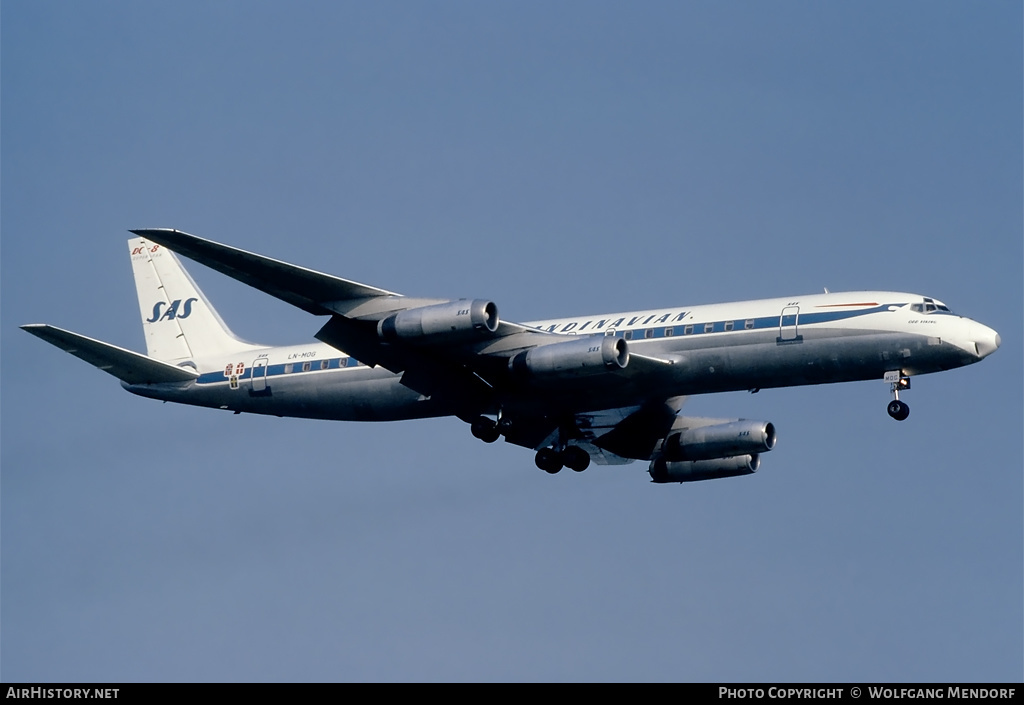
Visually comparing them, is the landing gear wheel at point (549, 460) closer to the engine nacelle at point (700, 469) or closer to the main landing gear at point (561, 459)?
the main landing gear at point (561, 459)

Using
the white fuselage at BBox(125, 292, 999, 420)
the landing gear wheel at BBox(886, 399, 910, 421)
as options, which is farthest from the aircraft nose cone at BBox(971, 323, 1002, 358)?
the landing gear wheel at BBox(886, 399, 910, 421)

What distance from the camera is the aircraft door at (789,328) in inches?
1630

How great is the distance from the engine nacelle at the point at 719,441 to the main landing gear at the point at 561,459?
303 cm

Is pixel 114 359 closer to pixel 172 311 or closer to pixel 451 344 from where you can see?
pixel 172 311

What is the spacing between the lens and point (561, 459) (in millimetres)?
47031

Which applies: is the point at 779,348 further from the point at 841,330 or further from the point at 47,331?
the point at 47,331

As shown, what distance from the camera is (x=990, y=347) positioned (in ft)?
136

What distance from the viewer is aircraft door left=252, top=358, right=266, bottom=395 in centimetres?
4775

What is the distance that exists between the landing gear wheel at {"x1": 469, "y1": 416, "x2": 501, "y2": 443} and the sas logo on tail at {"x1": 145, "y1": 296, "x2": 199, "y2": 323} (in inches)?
519

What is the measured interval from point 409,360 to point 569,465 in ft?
24.2

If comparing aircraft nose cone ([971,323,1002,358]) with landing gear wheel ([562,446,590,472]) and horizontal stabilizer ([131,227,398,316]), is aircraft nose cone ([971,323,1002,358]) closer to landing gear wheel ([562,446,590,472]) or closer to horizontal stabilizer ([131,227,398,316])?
landing gear wheel ([562,446,590,472])

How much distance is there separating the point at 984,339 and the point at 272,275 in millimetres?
19712

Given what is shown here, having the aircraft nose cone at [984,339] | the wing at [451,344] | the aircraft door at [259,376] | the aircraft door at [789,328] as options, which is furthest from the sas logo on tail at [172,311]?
the aircraft nose cone at [984,339]
